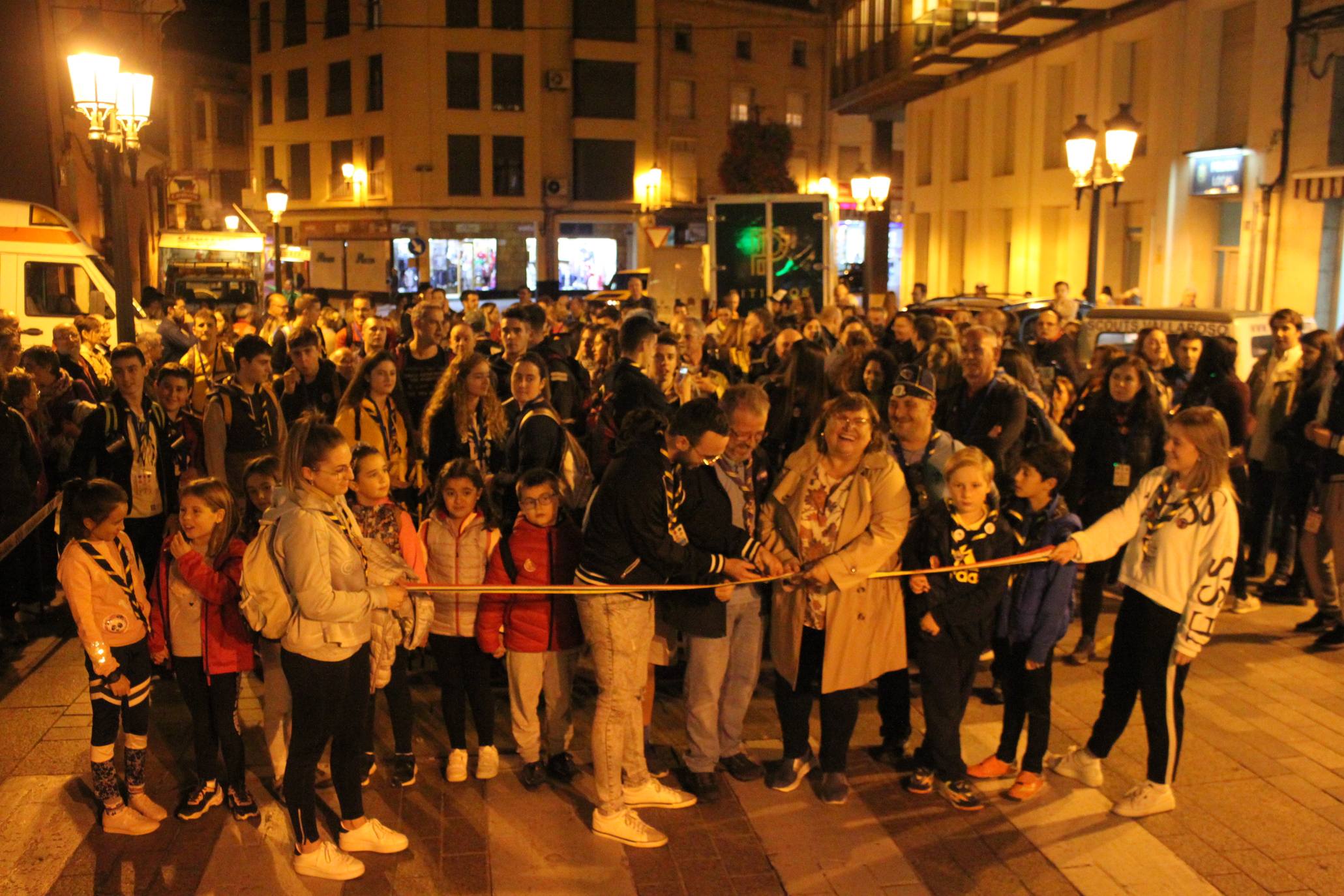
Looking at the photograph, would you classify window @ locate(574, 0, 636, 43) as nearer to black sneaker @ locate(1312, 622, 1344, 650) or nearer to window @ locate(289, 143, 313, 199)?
window @ locate(289, 143, 313, 199)

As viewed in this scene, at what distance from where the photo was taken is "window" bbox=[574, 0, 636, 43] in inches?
1823

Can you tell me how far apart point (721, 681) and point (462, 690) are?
1.28 m

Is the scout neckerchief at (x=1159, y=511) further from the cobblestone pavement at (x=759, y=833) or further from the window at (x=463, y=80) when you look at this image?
the window at (x=463, y=80)

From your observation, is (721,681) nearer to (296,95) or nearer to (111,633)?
(111,633)

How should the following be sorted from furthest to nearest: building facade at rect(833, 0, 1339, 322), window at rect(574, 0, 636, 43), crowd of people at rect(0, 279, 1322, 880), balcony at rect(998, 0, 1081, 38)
Result: window at rect(574, 0, 636, 43), balcony at rect(998, 0, 1081, 38), building facade at rect(833, 0, 1339, 322), crowd of people at rect(0, 279, 1322, 880)

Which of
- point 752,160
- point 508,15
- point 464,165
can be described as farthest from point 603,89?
point 752,160

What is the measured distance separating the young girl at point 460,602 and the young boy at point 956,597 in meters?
2.06

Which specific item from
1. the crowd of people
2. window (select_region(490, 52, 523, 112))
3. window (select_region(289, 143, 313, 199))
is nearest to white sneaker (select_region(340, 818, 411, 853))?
the crowd of people

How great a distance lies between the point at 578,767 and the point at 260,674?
230 cm

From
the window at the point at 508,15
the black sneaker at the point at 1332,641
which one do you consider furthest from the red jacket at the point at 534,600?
the window at the point at 508,15

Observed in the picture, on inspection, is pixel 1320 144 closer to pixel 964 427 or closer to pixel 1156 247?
pixel 1156 247

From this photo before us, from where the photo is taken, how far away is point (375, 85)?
44.9m

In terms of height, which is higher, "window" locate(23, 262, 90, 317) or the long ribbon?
"window" locate(23, 262, 90, 317)

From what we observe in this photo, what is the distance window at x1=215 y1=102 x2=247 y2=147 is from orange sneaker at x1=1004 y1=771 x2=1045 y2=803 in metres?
57.4
